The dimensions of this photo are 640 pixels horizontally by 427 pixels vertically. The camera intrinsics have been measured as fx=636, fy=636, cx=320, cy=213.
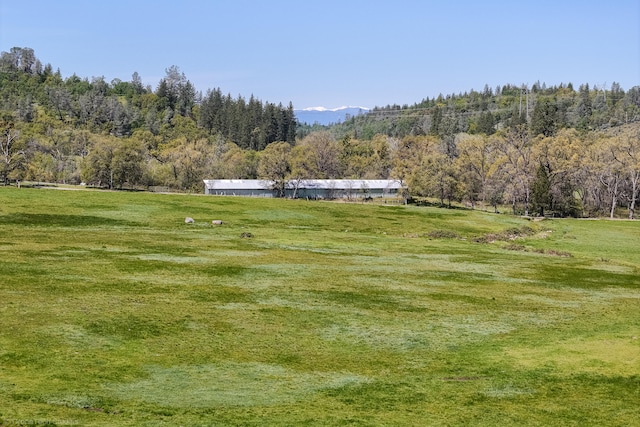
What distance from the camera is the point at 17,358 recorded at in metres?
21.7

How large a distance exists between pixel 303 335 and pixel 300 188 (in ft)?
491

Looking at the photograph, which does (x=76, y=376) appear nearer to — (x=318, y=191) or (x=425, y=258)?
(x=425, y=258)

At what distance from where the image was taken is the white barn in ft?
566

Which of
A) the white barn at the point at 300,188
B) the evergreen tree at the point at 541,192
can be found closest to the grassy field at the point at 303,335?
the evergreen tree at the point at 541,192

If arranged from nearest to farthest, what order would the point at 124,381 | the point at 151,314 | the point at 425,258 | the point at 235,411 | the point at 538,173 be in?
the point at 235,411
the point at 124,381
the point at 151,314
the point at 425,258
the point at 538,173

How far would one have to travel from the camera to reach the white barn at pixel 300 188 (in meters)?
172

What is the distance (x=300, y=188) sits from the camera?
176625 millimetres

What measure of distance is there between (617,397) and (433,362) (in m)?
6.47

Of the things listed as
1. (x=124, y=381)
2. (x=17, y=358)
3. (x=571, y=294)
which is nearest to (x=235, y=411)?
(x=124, y=381)

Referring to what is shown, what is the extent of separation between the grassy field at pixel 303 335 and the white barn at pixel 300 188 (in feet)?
364

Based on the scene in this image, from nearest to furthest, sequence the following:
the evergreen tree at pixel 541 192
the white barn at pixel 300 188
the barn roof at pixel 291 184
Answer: the evergreen tree at pixel 541 192 → the barn roof at pixel 291 184 → the white barn at pixel 300 188

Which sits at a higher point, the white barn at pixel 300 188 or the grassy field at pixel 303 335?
the white barn at pixel 300 188

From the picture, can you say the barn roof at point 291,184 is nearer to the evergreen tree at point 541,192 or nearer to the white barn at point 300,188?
the white barn at point 300,188

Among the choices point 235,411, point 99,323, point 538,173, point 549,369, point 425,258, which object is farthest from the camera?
point 538,173
